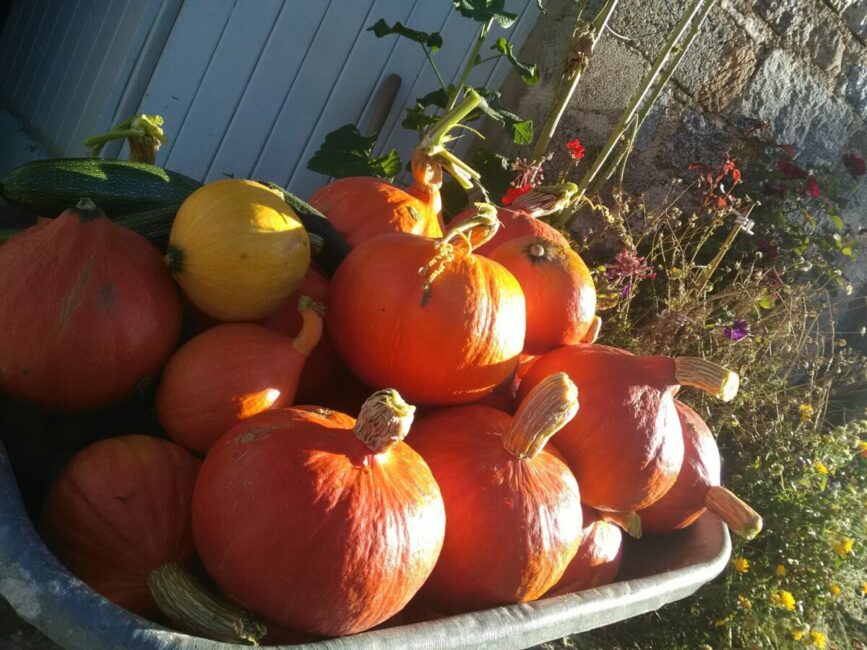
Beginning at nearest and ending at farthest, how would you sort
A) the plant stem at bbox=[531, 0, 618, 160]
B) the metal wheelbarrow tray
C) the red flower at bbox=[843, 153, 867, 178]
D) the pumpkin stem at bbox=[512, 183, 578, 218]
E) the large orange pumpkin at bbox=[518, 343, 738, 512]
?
1. the metal wheelbarrow tray
2. the large orange pumpkin at bbox=[518, 343, 738, 512]
3. the pumpkin stem at bbox=[512, 183, 578, 218]
4. the plant stem at bbox=[531, 0, 618, 160]
5. the red flower at bbox=[843, 153, 867, 178]

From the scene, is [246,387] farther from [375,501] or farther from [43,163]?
[43,163]

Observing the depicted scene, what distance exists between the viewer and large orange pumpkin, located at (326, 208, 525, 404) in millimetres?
1049

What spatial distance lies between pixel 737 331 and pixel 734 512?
174 centimetres

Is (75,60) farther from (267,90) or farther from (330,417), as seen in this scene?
(330,417)

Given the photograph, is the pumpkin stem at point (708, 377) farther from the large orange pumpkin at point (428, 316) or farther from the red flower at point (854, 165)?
the red flower at point (854, 165)

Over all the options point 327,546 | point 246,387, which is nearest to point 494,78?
point 246,387

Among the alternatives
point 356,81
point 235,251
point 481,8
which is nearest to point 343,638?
point 235,251

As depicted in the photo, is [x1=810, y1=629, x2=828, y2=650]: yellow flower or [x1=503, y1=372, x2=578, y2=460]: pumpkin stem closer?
[x1=503, y1=372, x2=578, y2=460]: pumpkin stem

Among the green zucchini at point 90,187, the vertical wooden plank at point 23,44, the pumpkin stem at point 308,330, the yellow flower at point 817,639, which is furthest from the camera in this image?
the vertical wooden plank at point 23,44

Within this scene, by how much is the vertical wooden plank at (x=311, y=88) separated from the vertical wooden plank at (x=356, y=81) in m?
0.03

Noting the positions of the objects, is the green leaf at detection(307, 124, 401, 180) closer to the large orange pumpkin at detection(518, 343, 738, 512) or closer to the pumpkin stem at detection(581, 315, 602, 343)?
the pumpkin stem at detection(581, 315, 602, 343)

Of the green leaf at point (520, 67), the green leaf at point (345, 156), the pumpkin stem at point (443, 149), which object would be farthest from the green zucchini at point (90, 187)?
the green leaf at point (520, 67)

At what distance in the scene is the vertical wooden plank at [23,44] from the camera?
345 cm

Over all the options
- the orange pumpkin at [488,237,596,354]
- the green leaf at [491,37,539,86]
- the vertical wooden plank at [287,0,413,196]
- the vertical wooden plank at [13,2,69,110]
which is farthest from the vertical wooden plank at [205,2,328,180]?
the orange pumpkin at [488,237,596,354]
